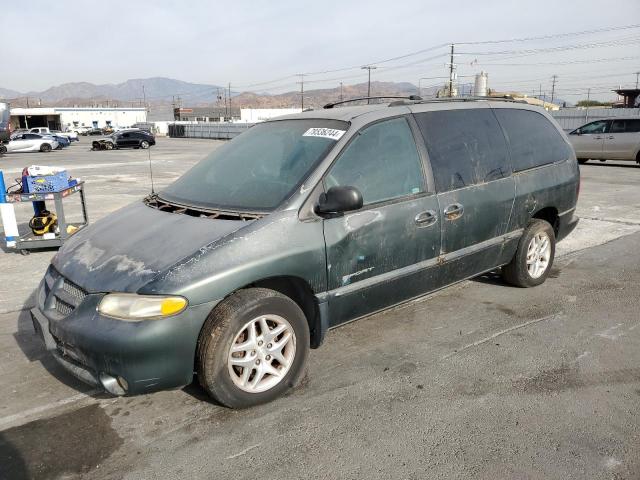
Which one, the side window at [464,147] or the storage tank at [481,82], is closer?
the side window at [464,147]

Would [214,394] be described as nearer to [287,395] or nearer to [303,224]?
[287,395]

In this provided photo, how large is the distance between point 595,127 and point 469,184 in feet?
48.6

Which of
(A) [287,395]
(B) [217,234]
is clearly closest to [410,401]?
(A) [287,395]

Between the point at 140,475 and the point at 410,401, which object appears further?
the point at 410,401


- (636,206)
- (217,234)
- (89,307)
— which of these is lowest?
(636,206)

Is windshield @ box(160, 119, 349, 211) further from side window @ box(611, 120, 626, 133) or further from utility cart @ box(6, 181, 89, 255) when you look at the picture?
side window @ box(611, 120, 626, 133)

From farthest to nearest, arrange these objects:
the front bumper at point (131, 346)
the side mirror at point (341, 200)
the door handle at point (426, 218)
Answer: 1. the door handle at point (426, 218)
2. the side mirror at point (341, 200)
3. the front bumper at point (131, 346)

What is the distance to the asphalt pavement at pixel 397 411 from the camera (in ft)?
7.91

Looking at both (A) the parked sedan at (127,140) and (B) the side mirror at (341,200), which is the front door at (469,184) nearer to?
(B) the side mirror at (341,200)

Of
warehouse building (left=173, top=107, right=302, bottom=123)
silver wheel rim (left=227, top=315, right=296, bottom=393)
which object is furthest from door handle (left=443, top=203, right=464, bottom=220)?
warehouse building (left=173, top=107, right=302, bottom=123)

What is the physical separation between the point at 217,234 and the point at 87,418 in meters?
1.31

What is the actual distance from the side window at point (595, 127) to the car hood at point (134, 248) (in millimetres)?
16483

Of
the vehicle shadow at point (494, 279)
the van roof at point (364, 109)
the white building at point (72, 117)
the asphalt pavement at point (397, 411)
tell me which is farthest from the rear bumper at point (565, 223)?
the white building at point (72, 117)

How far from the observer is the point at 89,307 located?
2.63 m
